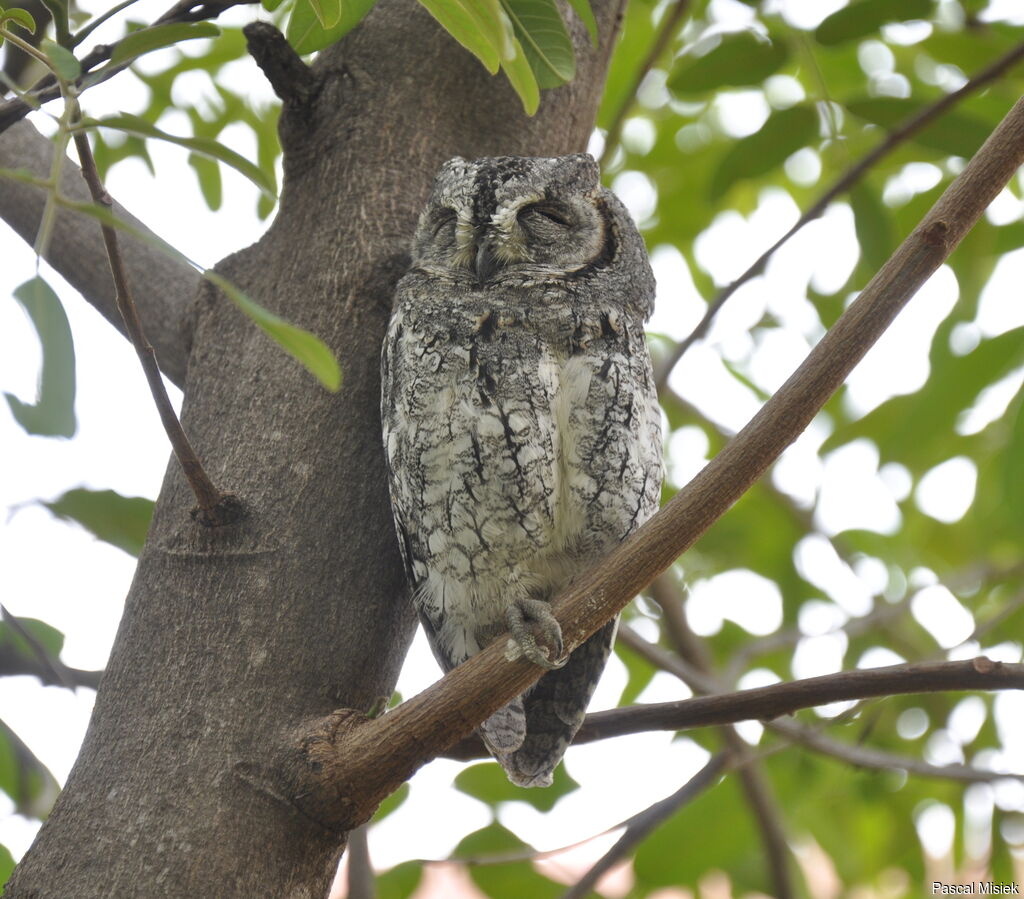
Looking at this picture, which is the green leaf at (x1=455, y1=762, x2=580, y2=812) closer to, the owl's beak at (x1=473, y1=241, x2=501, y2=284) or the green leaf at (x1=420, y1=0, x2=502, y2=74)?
the owl's beak at (x1=473, y1=241, x2=501, y2=284)

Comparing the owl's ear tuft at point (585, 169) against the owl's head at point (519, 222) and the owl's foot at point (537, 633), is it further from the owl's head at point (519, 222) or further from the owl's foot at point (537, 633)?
the owl's foot at point (537, 633)

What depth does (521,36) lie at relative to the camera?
1336 millimetres

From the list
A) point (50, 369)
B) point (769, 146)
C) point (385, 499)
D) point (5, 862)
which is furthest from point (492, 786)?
point (50, 369)

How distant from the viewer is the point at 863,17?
6.03ft

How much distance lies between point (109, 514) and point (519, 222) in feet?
2.58

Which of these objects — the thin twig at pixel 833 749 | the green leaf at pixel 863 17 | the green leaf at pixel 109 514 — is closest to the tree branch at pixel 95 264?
the green leaf at pixel 109 514

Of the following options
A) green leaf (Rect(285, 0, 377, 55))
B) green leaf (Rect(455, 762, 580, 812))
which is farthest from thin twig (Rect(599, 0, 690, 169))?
green leaf (Rect(455, 762, 580, 812))

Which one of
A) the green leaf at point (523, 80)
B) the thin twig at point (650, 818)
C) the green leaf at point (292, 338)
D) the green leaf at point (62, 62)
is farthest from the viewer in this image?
the thin twig at point (650, 818)

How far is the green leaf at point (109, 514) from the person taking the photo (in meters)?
1.50

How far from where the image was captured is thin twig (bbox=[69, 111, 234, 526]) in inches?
39.3

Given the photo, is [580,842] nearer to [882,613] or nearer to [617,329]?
[617,329]

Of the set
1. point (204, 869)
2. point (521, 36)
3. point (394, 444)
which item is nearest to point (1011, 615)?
point (394, 444)

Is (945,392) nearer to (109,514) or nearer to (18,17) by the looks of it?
(109,514)

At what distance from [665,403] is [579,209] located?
0.91 metres
